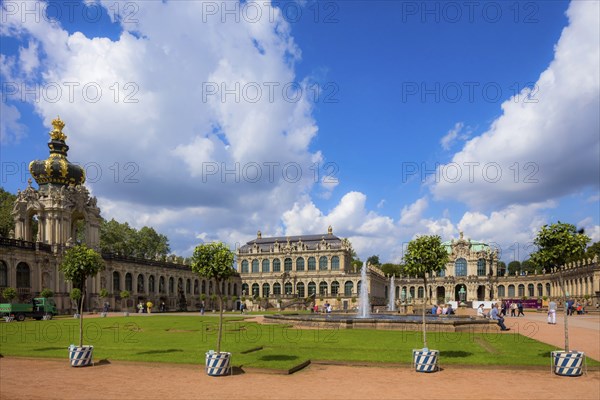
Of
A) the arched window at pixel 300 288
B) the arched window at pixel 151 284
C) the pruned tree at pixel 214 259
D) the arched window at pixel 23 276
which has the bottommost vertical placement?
the arched window at pixel 300 288

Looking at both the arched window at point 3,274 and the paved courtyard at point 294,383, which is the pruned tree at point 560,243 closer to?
the paved courtyard at point 294,383

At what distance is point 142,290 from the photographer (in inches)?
3206

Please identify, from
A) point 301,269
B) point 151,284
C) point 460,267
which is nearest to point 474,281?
point 460,267

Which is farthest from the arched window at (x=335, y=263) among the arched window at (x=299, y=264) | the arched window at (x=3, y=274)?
the arched window at (x=3, y=274)

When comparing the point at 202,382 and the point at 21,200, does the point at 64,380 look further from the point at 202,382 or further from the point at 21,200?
the point at 21,200

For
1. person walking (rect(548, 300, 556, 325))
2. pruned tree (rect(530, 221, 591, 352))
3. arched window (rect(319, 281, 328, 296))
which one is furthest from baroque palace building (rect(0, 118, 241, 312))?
pruned tree (rect(530, 221, 591, 352))

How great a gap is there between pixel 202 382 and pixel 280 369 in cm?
284

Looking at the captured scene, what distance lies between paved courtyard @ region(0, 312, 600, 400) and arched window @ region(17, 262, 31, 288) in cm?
4287

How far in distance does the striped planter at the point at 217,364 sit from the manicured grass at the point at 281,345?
4.38 ft

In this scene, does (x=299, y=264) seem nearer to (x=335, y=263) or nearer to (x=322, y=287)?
(x=322, y=287)

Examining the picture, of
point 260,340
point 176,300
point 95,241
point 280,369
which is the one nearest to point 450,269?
point 176,300

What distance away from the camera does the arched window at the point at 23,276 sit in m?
57.5

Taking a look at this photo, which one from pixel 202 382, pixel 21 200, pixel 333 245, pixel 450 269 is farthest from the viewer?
pixel 450 269

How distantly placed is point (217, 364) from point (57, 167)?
59.3 metres
